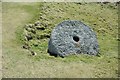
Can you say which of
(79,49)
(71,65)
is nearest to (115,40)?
(79,49)

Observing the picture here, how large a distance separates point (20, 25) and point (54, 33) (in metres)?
4.22

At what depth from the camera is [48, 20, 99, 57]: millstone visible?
19781mm

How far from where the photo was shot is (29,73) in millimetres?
17438

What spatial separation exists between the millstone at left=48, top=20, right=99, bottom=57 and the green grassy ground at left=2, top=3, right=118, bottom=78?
43 centimetres

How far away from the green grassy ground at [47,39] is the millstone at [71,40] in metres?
0.43

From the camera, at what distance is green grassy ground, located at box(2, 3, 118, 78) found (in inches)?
708

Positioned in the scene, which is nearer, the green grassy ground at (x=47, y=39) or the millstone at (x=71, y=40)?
the green grassy ground at (x=47, y=39)

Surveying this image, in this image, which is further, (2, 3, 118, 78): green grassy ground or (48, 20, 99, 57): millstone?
(48, 20, 99, 57): millstone

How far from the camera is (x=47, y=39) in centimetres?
2244

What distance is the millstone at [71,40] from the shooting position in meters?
19.8

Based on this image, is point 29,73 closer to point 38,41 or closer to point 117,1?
point 38,41

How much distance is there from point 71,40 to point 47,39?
8.82ft

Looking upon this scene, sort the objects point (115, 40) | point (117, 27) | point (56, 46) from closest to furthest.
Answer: point (56, 46) → point (115, 40) → point (117, 27)

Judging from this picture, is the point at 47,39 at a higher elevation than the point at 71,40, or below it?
below
